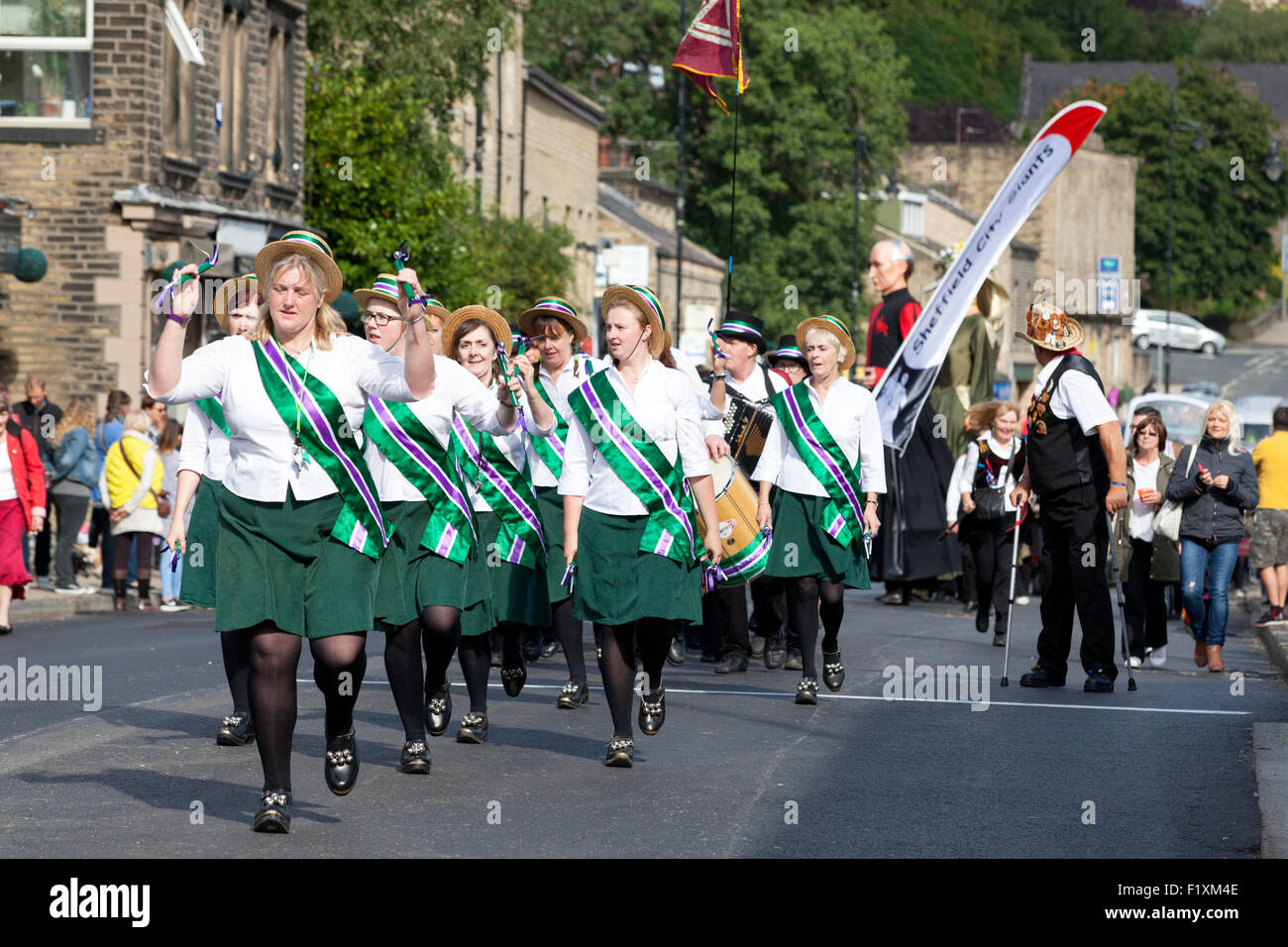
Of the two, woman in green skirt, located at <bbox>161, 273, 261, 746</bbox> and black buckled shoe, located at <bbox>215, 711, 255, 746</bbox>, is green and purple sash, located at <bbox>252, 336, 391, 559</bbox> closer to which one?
woman in green skirt, located at <bbox>161, 273, 261, 746</bbox>

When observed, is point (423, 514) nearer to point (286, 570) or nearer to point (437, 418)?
point (437, 418)

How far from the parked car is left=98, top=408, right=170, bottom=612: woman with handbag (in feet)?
238

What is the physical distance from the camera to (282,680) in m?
7.22

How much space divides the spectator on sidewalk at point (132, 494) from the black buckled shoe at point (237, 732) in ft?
32.7

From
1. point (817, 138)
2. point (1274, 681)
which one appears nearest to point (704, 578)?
point (1274, 681)

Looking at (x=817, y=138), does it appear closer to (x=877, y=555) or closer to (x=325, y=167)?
(x=325, y=167)

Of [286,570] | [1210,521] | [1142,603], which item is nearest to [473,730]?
[286,570]

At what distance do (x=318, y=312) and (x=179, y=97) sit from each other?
2201 cm

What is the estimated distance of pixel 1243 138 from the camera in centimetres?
9881

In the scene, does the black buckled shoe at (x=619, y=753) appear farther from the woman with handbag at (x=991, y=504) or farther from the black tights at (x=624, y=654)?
the woman with handbag at (x=991, y=504)

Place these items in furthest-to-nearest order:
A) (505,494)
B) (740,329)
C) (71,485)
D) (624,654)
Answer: (71,485) < (740,329) < (505,494) < (624,654)

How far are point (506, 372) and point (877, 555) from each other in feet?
34.0

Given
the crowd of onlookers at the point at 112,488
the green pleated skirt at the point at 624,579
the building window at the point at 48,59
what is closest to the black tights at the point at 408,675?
the green pleated skirt at the point at 624,579

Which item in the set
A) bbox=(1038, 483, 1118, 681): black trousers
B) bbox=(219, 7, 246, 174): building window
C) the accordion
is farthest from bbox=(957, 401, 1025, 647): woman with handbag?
bbox=(219, 7, 246, 174): building window
